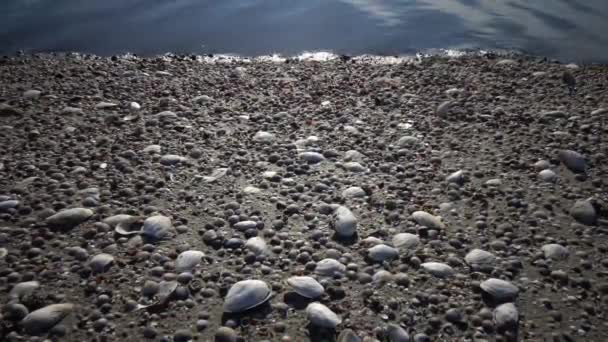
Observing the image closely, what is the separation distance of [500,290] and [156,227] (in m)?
2.20

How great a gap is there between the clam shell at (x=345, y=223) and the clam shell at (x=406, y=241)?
11.3 inches

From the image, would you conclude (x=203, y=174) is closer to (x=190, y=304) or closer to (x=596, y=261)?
(x=190, y=304)

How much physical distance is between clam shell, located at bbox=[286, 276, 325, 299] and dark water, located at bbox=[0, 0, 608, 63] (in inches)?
184

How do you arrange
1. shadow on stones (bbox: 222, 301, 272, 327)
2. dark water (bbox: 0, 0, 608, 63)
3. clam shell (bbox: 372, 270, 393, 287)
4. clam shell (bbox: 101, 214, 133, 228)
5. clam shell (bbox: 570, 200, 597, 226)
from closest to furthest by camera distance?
shadow on stones (bbox: 222, 301, 272, 327), clam shell (bbox: 372, 270, 393, 287), clam shell (bbox: 101, 214, 133, 228), clam shell (bbox: 570, 200, 597, 226), dark water (bbox: 0, 0, 608, 63)

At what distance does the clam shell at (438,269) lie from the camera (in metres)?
→ 2.91

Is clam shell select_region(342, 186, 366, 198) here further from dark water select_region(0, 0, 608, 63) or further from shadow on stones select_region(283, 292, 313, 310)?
dark water select_region(0, 0, 608, 63)

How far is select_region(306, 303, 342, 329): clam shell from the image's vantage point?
256 centimetres

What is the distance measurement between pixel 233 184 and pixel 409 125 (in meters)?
1.89

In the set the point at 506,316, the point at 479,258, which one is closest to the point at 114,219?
the point at 479,258

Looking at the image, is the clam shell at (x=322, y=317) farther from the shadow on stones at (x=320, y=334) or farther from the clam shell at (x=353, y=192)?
the clam shell at (x=353, y=192)

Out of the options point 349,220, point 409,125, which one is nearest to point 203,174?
point 349,220

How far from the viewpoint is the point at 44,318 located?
2.51m

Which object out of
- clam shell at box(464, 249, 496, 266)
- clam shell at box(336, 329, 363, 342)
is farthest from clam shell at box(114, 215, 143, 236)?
clam shell at box(464, 249, 496, 266)

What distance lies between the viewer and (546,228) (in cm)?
335
